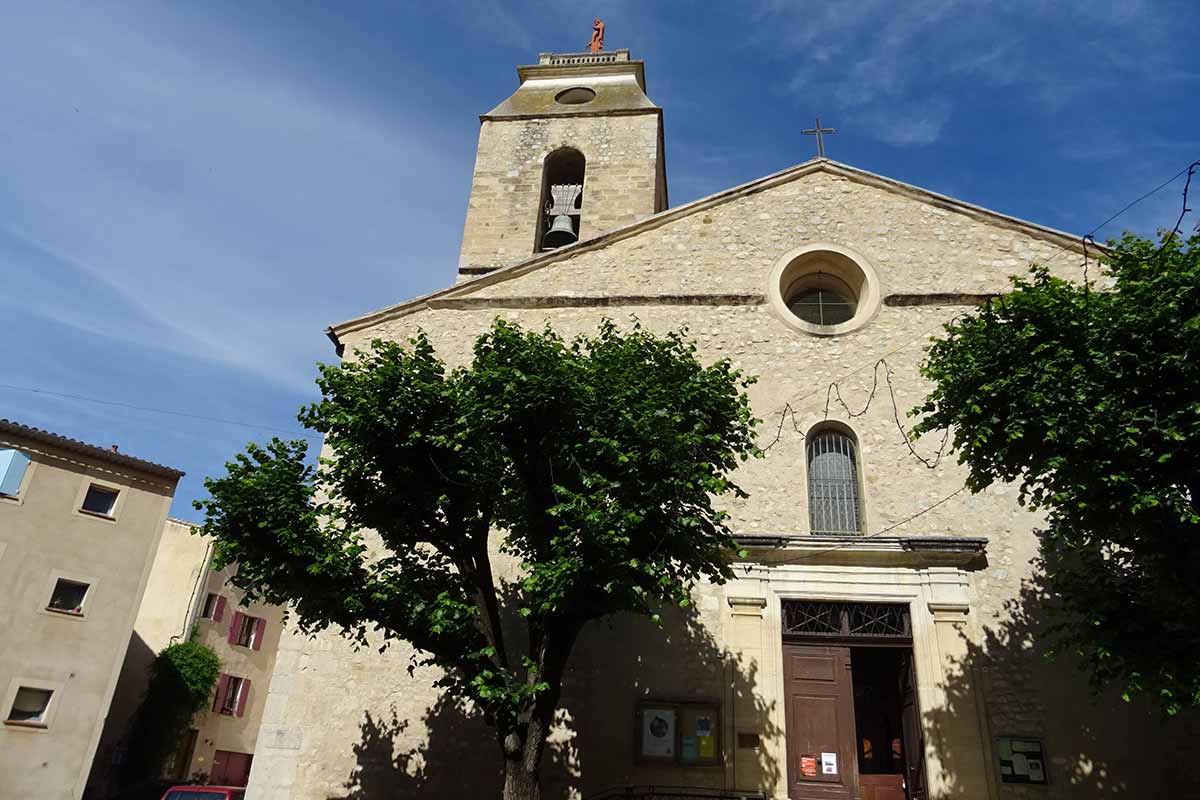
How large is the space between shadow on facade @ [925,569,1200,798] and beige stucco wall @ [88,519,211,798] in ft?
66.9

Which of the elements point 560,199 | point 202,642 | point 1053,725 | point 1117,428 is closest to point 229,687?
point 202,642

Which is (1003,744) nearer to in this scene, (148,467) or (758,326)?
(758,326)

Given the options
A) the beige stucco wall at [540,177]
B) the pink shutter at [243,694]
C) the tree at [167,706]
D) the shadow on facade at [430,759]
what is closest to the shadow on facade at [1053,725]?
the shadow on facade at [430,759]

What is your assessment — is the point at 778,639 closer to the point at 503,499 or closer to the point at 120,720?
the point at 503,499

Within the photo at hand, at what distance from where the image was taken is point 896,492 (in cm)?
1089

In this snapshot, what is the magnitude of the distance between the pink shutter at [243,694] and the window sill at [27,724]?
10002 millimetres

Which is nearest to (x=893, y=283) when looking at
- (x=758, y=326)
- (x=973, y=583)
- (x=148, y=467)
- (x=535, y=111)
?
(x=758, y=326)

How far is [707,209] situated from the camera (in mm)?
13430

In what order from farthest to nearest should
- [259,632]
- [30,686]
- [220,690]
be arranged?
[259,632] → [220,690] → [30,686]

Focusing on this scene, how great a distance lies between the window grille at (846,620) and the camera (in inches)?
403

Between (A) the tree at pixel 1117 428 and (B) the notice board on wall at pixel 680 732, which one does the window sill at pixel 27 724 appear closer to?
(B) the notice board on wall at pixel 680 732

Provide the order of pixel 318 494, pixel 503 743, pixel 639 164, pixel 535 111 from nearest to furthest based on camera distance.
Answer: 1. pixel 503 743
2. pixel 318 494
3. pixel 639 164
4. pixel 535 111

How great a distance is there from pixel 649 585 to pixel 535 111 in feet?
51.6

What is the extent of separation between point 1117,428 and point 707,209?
7.32m
